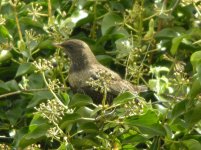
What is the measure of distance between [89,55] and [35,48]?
36cm

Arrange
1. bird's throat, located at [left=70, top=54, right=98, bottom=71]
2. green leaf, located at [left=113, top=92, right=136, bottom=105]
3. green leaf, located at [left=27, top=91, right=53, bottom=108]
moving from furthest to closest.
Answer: bird's throat, located at [left=70, top=54, right=98, bottom=71] → green leaf, located at [left=27, top=91, right=53, bottom=108] → green leaf, located at [left=113, top=92, right=136, bottom=105]

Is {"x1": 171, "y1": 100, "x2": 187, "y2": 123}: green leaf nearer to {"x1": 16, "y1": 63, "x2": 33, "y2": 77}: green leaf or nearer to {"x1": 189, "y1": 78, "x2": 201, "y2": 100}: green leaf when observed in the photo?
{"x1": 189, "y1": 78, "x2": 201, "y2": 100}: green leaf

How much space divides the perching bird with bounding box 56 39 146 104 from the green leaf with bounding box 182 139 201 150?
633mm

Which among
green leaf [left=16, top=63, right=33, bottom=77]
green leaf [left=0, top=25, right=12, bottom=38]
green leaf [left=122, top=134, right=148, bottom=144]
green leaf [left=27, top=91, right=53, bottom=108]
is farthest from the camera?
green leaf [left=0, top=25, right=12, bottom=38]

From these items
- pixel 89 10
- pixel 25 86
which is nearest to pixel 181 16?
pixel 89 10

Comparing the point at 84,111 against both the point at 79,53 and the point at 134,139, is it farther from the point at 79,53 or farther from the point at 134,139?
the point at 79,53

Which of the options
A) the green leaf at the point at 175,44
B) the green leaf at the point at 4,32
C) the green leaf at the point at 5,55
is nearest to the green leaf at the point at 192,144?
the green leaf at the point at 175,44

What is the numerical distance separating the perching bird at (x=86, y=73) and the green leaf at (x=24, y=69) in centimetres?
25

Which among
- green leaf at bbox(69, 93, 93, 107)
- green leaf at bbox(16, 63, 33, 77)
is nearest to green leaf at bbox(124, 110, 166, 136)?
green leaf at bbox(69, 93, 93, 107)

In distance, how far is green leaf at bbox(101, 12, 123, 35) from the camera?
4.89m

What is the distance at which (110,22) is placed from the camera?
4.89m

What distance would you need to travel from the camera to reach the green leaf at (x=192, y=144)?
3842mm

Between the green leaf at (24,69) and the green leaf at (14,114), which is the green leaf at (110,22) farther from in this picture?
the green leaf at (14,114)

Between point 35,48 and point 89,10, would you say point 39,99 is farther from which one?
point 89,10
